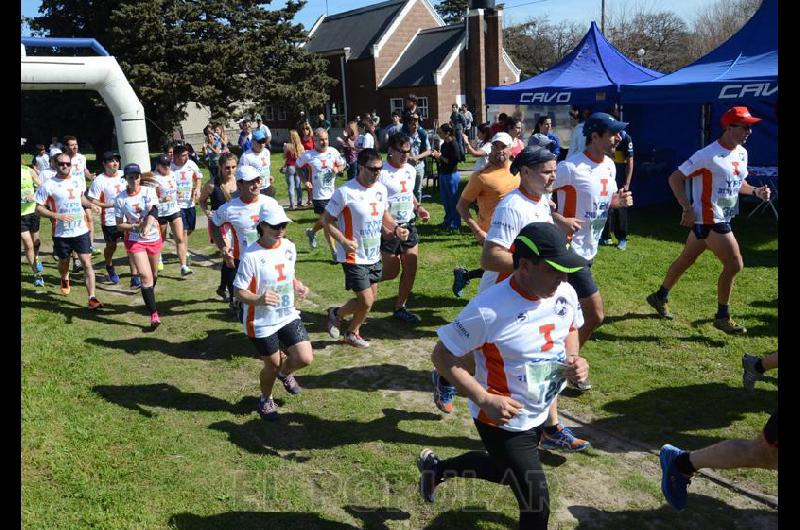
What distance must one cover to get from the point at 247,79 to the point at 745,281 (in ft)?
104

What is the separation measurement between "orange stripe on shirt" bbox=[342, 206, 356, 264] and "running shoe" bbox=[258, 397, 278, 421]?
189cm

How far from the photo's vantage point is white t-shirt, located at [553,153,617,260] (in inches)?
251

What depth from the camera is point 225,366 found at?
752cm

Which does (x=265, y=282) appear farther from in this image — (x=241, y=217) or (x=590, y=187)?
(x=590, y=187)

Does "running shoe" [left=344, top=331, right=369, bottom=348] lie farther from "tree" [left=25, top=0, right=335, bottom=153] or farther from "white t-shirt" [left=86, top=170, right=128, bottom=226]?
"tree" [left=25, top=0, right=335, bottom=153]

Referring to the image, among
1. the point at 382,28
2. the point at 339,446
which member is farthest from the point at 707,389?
the point at 382,28

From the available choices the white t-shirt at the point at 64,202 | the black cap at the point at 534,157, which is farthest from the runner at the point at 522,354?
the white t-shirt at the point at 64,202

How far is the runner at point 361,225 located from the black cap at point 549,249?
4016 mm

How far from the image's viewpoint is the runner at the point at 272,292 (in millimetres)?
5777

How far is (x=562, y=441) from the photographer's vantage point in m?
5.15

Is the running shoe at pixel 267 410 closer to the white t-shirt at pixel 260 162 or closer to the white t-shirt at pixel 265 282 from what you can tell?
the white t-shirt at pixel 265 282

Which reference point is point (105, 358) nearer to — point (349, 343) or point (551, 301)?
point (349, 343)

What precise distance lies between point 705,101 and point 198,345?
9641mm

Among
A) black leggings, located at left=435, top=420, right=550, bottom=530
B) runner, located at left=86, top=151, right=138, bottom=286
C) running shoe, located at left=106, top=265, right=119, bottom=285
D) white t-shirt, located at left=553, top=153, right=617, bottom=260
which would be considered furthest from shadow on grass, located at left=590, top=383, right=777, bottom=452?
running shoe, located at left=106, top=265, right=119, bottom=285
